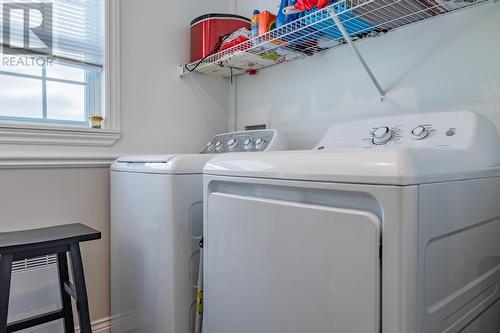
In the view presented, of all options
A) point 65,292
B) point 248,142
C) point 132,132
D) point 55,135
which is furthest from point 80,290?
point 248,142

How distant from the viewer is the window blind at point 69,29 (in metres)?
1.57

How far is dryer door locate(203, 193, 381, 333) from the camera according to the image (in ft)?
2.16

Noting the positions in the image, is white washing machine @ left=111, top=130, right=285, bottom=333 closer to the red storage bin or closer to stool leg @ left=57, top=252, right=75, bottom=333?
stool leg @ left=57, top=252, right=75, bottom=333

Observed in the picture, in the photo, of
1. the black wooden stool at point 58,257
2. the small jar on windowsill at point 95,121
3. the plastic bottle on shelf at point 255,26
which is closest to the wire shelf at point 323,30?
the plastic bottle on shelf at point 255,26

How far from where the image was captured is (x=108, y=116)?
175 centimetres

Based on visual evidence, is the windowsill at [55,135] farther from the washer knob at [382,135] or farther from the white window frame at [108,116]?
the washer knob at [382,135]

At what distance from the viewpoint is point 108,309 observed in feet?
5.78

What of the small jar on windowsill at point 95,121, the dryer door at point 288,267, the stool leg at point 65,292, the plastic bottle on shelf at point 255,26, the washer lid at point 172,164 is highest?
the plastic bottle on shelf at point 255,26

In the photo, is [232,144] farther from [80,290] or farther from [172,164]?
[80,290]

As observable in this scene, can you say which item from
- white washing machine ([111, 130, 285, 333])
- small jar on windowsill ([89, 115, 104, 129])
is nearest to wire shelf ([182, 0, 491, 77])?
white washing machine ([111, 130, 285, 333])

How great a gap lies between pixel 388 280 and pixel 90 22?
74.9 inches

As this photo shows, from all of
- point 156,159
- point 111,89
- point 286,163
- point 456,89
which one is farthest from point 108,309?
point 456,89

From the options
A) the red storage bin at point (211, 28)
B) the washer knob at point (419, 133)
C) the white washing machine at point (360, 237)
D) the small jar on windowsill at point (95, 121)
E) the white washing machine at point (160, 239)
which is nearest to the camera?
the white washing machine at point (360, 237)

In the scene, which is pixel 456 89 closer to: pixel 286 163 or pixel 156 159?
pixel 286 163
